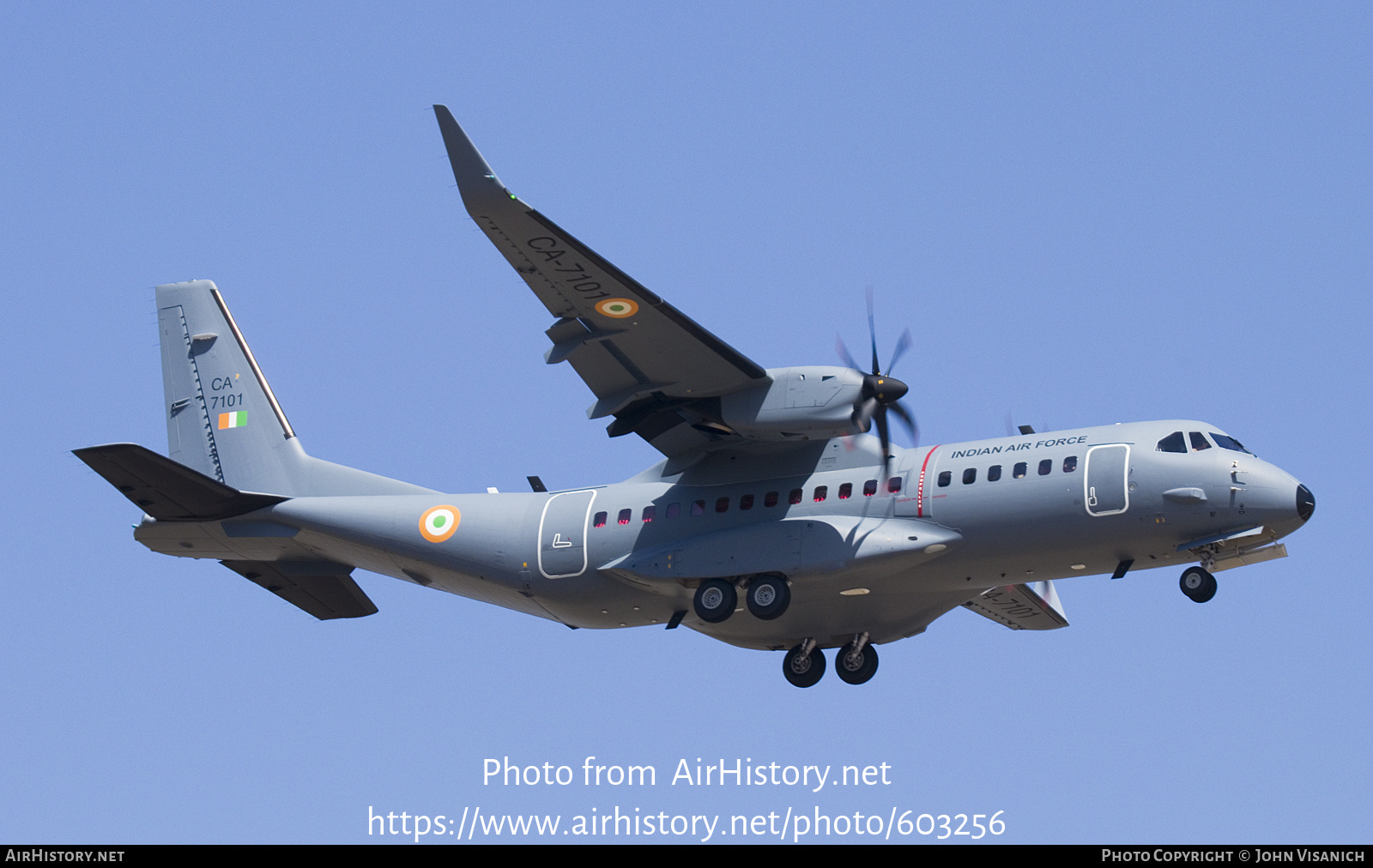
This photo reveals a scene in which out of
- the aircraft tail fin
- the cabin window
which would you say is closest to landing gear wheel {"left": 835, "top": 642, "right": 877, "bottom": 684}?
the cabin window

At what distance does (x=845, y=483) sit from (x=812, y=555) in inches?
45.5

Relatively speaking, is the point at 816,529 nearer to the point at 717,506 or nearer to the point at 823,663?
the point at 717,506

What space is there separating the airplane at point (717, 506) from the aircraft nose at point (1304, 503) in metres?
0.02

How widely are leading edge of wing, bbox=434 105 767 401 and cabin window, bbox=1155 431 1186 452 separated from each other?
5.29 meters

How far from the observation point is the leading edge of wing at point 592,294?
20.6 m

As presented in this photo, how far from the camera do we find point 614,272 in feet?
70.5

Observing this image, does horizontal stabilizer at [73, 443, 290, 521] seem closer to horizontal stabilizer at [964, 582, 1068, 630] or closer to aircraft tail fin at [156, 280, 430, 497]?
aircraft tail fin at [156, 280, 430, 497]

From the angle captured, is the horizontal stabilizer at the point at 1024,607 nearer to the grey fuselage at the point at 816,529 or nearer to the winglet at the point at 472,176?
the grey fuselage at the point at 816,529

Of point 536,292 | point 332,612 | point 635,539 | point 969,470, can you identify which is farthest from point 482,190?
point 332,612

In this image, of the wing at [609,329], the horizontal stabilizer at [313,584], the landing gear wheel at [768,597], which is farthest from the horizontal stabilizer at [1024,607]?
the horizontal stabilizer at [313,584]

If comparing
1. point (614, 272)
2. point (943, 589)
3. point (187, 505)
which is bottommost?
point (943, 589)

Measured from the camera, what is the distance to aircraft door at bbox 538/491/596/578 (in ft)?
79.6

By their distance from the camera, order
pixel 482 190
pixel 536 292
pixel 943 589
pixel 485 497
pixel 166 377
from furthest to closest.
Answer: pixel 166 377
pixel 485 497
pixel 943 589
pixel 536 292
pixel 482 190

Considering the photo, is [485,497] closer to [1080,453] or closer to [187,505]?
[187,505]
